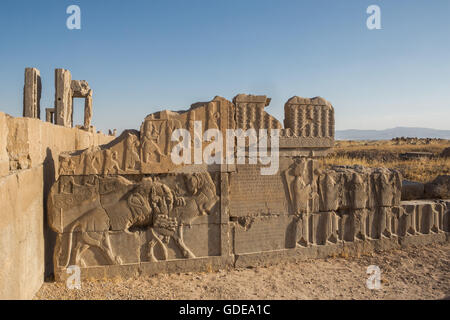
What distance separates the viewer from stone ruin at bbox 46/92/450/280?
4586mm

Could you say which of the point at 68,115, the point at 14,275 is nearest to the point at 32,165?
the point at 14,275

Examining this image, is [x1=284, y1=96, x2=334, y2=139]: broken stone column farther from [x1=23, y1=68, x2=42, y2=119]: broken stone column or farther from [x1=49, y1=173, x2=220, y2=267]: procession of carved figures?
[x1=23, y1=68, x2=42, y2=119]: broken stone column

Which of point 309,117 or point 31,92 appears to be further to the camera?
point 31,92

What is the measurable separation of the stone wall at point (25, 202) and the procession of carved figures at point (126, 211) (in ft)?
1.03

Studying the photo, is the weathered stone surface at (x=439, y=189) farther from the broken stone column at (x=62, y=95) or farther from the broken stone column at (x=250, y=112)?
the broken stone column at (x=62, y=95)

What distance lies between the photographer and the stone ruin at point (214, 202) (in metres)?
4.59

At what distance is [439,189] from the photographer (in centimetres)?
758

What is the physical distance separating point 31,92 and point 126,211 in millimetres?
7397

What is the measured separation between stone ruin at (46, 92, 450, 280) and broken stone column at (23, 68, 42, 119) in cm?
649

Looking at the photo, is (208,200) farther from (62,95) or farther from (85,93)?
(85,93)

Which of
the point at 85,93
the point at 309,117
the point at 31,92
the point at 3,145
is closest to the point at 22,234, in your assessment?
the point at 3,145

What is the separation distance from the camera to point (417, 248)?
5953 millimetres

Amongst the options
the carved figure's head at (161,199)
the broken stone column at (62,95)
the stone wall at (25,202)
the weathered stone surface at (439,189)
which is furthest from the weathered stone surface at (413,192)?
the broken stone column at (62,95)
